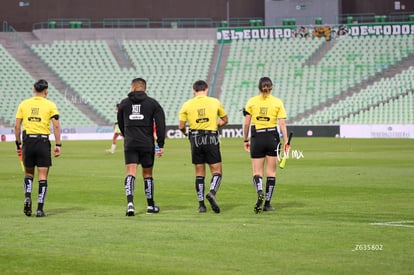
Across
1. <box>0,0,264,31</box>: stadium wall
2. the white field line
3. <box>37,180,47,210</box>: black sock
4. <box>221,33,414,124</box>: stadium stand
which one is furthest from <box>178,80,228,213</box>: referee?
<box>0,0,264,31</box>: stadium wall

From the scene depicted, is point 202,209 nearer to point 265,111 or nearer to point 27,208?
point 265,111

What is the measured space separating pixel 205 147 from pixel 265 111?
1279 millimetres

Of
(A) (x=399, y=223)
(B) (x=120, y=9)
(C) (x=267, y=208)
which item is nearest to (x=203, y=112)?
(C) (x=267, y=208)

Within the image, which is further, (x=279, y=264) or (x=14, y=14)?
(x=14, y=14)

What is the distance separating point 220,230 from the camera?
13617 mm

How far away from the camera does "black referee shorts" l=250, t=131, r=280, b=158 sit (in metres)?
17.0

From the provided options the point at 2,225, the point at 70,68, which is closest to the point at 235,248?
the point at 2,225

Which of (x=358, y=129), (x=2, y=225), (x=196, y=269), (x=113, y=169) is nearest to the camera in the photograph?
(x=196, y=269)

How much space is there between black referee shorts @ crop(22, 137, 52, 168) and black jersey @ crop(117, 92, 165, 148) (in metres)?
1.45

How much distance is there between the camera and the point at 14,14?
75.5 meters

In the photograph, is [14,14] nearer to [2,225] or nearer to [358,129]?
[358,129]

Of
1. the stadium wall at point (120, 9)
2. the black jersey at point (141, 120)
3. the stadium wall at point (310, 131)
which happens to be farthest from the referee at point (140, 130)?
the stadium wall at point (120, 9)

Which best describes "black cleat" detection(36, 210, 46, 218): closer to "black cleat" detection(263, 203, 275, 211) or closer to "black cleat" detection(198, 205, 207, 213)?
"black cleat" detection(198, 205, 207, 213)

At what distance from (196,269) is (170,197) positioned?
9.64m
